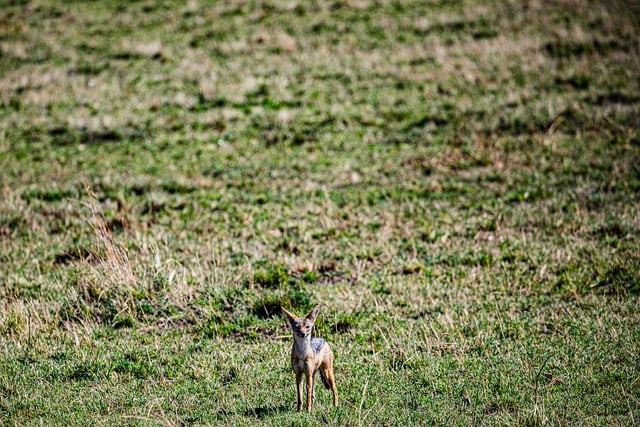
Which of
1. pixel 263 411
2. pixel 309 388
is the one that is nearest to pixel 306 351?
pixel 309 388

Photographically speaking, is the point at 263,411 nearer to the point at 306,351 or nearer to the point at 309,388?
the point at 309,388

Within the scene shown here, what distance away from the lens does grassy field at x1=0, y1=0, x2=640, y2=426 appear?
678 cm

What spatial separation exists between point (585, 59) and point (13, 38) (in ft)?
65.2

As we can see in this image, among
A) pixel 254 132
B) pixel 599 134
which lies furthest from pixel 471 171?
pixel 254 132

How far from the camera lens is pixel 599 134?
51.3ft

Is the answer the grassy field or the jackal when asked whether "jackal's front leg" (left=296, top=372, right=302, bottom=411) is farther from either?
the grassy field

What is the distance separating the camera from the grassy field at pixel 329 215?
6.78 m

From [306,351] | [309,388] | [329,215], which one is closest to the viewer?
[306,351]

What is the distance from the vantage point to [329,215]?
40.0 ft

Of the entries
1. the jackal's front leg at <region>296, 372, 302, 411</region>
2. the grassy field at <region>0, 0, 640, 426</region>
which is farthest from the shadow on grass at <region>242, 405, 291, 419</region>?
the jackal's front leg at <region>296, 372, 302, 411</region>

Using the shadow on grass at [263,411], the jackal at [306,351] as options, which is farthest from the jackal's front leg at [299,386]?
the shadow on grass at [263,411]

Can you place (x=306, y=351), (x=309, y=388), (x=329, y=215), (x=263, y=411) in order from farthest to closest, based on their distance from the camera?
(x=329, y=215)
(x=263, y=411)
(x=309, y=388)
(x=306, y=351)

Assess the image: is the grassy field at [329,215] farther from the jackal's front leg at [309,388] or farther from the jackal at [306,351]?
the jackal at [306,351]

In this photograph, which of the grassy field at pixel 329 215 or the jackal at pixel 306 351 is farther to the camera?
the grassy field at pixel 329 215
